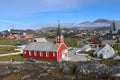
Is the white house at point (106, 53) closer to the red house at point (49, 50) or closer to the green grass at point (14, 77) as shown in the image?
the red house at point (49, 50)

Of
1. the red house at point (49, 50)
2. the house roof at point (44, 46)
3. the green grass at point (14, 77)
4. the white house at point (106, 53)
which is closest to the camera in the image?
the green grass at point (14, 77)

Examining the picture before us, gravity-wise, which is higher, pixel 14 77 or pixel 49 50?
pixel 49 50

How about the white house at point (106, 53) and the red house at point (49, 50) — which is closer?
the red house at point (49, 50)

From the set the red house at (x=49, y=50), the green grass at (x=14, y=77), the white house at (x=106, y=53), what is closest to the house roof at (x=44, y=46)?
the red house at (x=49, y=50)

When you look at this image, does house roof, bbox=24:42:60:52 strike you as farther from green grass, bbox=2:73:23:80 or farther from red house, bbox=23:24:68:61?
green grass, bbox=2:73:23:80

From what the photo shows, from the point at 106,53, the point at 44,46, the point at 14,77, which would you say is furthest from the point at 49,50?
the point at 14,77

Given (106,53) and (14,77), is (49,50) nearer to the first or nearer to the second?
(106,53)

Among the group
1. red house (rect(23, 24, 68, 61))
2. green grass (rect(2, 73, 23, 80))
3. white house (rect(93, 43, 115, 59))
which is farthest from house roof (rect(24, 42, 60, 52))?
green grass (rect(2, 73, 23, 80))

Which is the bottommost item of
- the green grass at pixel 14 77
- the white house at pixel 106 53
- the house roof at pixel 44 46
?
the green grass at pixel 14 77
